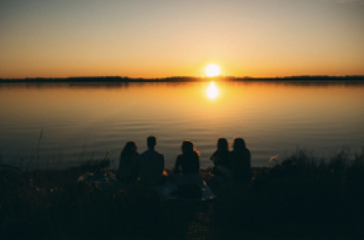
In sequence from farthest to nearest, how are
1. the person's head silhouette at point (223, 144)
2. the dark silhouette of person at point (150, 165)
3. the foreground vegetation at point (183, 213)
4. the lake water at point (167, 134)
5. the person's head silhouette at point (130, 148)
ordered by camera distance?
the lake water at point (167, 134), the person's head silhouette at point (223, 144), the person's head silhouette at point (130, 148), the dark silhouette of person at point (150, 165), the foreground vegetation at point (183, 213)

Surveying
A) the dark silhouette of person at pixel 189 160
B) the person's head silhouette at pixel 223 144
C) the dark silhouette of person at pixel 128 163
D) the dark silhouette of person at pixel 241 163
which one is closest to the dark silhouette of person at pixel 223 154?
the person's head silhouette at pixel 223 144

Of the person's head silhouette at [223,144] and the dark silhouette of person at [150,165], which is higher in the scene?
the person's head silhouette at [223,144]

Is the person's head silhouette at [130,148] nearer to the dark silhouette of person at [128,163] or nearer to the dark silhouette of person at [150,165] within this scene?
the dark silhouette of person at [128,163]

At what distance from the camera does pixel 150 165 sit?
21.5ft

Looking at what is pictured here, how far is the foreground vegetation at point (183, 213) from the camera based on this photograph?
4766 millimetres

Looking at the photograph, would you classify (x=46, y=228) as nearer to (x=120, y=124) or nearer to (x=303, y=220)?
(x=303, y=220)

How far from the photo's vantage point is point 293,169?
20.4 feet

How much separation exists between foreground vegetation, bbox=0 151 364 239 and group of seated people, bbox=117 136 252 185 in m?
0.97

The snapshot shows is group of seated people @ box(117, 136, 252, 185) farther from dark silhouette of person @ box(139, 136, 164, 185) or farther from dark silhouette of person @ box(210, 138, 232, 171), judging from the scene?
dark silhouette of person @ box(210, 138, 232, 171)

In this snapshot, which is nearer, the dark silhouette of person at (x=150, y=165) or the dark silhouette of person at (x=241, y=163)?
the dark silhouette of person at (x=150, y=165)

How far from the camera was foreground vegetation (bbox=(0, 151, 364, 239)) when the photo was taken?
4.77 metres

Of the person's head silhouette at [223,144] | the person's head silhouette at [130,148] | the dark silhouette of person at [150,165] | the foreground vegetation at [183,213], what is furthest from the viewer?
the person's head silhouette at [223,144]

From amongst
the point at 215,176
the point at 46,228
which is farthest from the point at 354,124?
the point at 46,228

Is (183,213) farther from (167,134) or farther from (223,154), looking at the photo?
(167,134)
